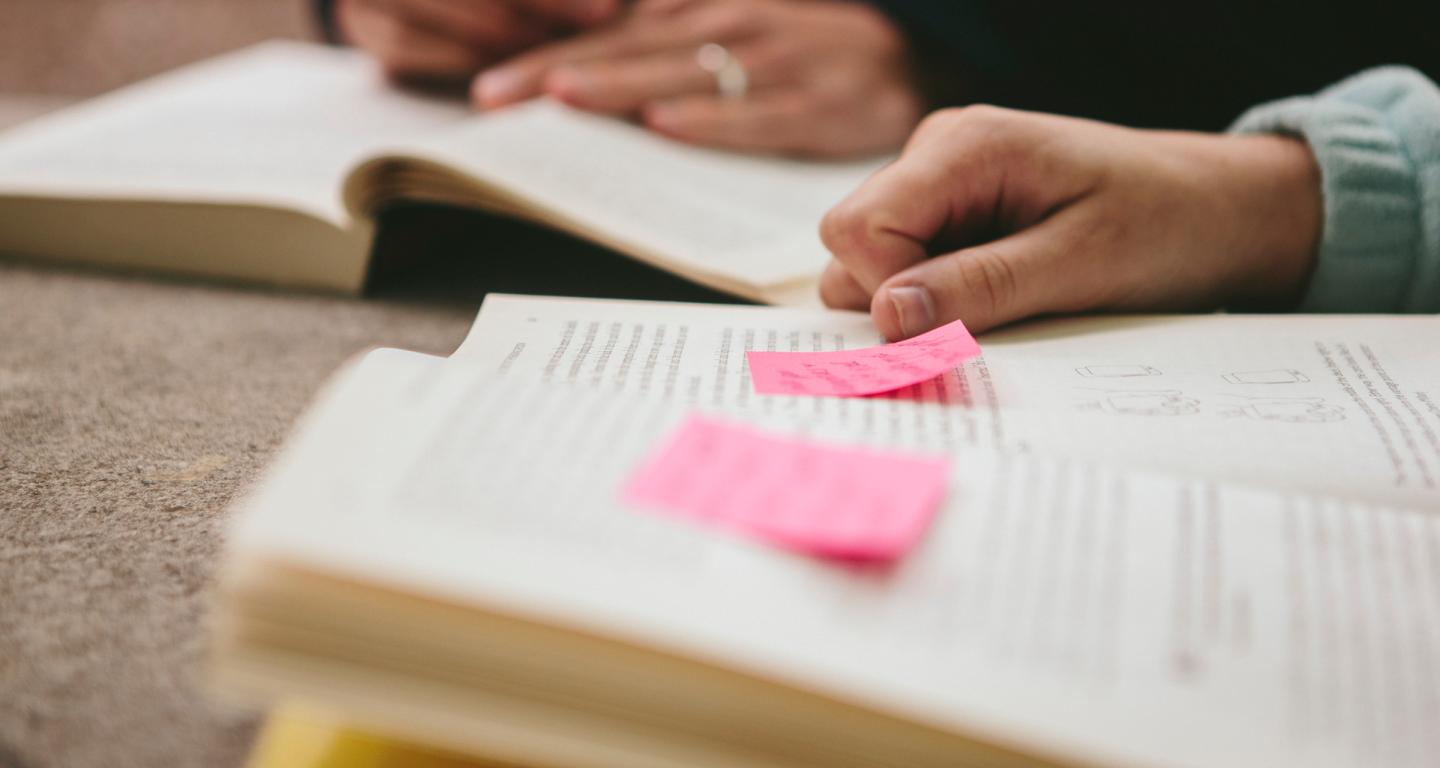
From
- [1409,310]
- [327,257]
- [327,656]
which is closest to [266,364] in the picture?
[327,257]

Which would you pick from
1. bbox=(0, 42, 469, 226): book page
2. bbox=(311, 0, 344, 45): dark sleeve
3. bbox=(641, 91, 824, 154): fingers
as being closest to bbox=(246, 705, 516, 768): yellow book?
bbox=(0, 42, 469, 226): book page

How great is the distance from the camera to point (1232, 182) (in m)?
0.51

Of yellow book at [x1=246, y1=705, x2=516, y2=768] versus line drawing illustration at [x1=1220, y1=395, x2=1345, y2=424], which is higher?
line drawing illustration at [x1=1220, y1=395, x2=1345, y2=424]

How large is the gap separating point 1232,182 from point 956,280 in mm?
178

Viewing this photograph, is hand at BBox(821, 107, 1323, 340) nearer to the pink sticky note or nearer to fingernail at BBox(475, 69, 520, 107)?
the pink sticky note

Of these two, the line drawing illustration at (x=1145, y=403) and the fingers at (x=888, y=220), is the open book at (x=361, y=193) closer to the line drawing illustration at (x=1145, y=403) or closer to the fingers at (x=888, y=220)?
the fingers at (x=888, y=220)

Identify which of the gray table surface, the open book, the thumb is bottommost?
the gray table surface

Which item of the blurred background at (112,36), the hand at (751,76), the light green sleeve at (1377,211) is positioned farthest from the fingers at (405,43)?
the light green sleeve at (1377,211)

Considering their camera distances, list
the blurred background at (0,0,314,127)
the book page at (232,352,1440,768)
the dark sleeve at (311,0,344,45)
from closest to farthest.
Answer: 1. the book page at (232,352,1440,768)
2. the dark sleeve at (311,0,344,45)
3. the blurred background at (0,0,314,127)

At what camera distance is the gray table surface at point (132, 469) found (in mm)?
290

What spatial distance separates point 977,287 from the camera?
451mm

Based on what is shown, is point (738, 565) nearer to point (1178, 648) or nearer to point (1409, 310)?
point (1178, 648)

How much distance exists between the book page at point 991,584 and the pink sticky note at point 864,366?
97 mm

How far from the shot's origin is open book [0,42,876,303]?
1.97 ft
